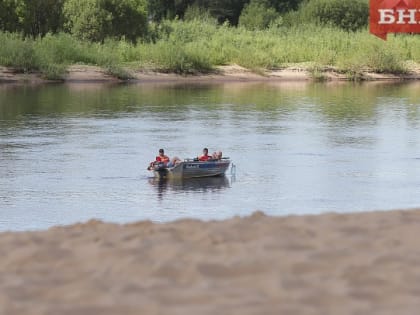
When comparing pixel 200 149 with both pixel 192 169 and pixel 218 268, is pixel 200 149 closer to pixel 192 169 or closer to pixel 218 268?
pixel 192 169

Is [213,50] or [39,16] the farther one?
[39,16]

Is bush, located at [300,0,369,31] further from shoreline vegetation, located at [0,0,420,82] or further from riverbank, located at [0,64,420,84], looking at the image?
riverbank, located at [0,64,420,84]

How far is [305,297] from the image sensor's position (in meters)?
7.34

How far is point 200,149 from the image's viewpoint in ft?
129

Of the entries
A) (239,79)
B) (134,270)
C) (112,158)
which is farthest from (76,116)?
(134,270)

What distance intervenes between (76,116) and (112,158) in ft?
44.0

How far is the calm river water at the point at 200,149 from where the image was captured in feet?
90.6

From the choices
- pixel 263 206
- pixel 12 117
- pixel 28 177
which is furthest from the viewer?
pixel 12 117

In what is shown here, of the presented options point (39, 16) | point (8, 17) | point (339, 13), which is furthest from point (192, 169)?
point (339, 13)

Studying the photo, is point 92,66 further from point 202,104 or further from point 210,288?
point 210,288

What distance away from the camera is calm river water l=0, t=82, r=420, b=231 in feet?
90.6

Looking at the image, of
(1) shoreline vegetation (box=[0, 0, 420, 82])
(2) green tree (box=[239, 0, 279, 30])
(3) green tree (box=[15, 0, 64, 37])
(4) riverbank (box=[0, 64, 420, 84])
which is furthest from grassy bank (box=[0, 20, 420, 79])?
(2) green tree (box=[239, 0, 279, 30])

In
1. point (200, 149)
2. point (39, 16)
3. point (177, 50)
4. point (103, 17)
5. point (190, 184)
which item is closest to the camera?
point (190, 184)

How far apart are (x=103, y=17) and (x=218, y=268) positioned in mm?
71931
